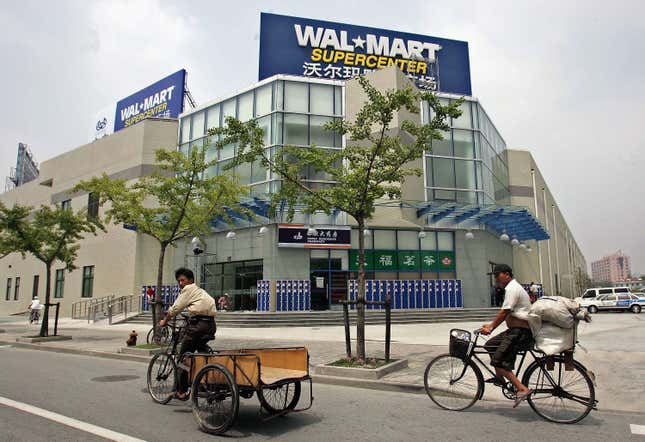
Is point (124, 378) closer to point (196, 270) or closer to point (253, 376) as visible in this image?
point (253, 376)

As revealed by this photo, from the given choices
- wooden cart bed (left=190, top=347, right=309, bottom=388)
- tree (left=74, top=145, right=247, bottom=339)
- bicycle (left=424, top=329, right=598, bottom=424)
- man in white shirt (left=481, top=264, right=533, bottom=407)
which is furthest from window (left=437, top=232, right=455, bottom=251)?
wooden cart bed (left=190, top=347, right=309, bottom=388)

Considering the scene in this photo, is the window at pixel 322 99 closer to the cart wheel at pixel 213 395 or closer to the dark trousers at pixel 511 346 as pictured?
the dark trousers at pixel 511 346

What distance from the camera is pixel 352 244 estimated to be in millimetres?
26969

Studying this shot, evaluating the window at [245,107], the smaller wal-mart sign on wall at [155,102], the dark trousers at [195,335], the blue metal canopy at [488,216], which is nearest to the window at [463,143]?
the blue metal canopy at [488,216]

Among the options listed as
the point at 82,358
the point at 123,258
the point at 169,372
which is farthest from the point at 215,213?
the point at 123,258

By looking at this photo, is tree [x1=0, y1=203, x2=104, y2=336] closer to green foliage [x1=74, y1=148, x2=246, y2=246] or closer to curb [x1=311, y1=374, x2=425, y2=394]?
green foliage [x1=74, y1=148, x2=246, y2=246]

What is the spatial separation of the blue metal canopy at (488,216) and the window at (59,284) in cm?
2678

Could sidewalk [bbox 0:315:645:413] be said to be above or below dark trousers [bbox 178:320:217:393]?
below

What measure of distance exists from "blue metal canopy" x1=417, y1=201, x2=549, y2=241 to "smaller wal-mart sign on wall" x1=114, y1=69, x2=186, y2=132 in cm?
2042

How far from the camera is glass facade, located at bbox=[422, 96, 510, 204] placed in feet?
92.7

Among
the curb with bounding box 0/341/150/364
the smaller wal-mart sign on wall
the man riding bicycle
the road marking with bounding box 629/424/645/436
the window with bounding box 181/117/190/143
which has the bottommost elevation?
the curb with bounding box 0/341/150/364

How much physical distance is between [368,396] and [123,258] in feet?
89.0

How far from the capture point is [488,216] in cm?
2772

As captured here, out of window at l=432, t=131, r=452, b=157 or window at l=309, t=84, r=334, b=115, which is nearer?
window at l=309, t=84, r=334, b=115
